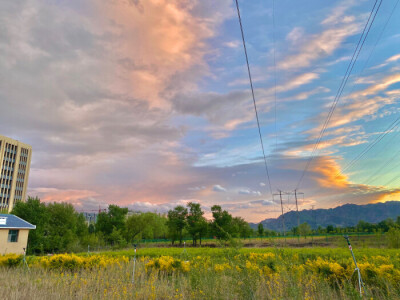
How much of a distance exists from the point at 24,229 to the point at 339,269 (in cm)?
2954

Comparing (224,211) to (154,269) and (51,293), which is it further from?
(51,293)

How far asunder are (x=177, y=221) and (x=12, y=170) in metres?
64.6

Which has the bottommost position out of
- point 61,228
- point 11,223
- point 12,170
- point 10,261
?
point 10,261

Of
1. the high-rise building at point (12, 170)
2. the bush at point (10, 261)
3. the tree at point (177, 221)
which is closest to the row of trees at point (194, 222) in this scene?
the tree at point (177, 221)

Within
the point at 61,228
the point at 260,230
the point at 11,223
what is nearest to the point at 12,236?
the point at 11,223

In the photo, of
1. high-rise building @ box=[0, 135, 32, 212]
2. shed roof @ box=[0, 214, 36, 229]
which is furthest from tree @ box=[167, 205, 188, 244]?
high-rise building @ box=[0, 135, 32, 212]

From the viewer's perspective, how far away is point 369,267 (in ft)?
32.3

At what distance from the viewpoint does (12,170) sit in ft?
295

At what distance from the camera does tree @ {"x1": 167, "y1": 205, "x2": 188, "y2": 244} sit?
58.4m

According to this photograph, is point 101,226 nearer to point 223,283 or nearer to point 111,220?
point 111,220

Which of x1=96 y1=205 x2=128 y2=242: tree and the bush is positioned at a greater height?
x1=96 y1=205 x2=128 y2=242: tree

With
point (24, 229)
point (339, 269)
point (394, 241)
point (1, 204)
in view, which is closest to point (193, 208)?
point (24, 229)

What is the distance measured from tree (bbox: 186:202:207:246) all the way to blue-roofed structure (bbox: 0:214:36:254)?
3324 centimetres

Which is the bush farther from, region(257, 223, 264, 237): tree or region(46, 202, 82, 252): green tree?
region(257, 223, 264, 237): tree
